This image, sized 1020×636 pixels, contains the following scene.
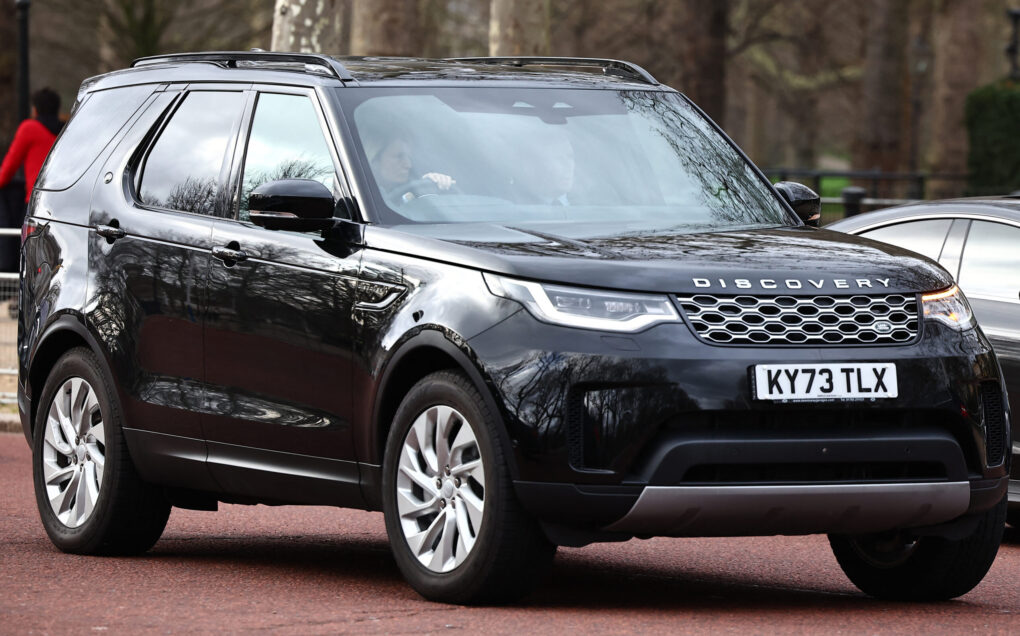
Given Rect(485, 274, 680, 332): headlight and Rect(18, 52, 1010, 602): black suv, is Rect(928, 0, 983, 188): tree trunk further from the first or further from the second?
Rect(485, 274, 680, 332): headlight

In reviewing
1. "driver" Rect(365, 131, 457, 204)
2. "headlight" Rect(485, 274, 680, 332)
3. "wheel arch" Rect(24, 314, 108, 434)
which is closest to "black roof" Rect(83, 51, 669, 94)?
"driver" Rect(365, 131, 457, 204)

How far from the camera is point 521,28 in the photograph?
2134 centimetres

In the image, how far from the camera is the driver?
7.27m

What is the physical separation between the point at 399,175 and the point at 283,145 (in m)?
0.66

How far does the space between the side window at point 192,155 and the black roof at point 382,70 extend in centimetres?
12

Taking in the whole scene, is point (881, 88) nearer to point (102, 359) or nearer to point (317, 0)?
point (317, 0)

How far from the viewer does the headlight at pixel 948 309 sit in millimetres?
6711

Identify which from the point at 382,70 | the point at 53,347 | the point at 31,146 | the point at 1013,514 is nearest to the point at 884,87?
the point at 31,146

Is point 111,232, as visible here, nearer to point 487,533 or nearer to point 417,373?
point 417,373

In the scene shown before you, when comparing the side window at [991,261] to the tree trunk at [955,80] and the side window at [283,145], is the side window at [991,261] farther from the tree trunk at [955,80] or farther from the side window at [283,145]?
the tree trunk at [955,80]

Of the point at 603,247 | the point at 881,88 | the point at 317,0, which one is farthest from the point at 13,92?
the point at 603,247

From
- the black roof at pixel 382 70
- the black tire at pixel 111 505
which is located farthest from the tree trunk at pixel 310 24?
the black tire at pixel 111 505

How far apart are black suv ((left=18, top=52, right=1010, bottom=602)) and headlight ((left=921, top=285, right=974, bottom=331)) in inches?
0.5

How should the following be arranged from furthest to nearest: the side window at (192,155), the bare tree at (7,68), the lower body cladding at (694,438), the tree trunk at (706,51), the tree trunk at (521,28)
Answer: the tree trunk at (706,51) → the bare tree at (7,68) → the tree trunk at (521,28) → the side window at (192,155) → the lower body cladding at (694,438)
